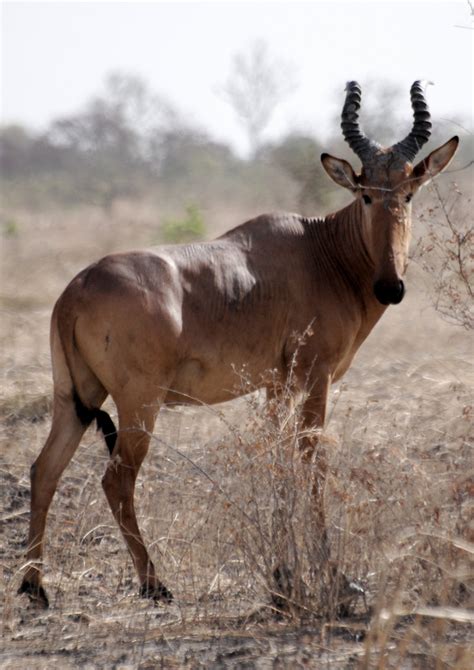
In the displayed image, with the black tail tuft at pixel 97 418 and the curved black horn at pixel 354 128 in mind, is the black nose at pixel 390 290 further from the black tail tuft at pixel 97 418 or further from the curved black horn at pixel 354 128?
the black tail tuft at pixel 97 418

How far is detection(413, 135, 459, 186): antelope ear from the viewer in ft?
25.4

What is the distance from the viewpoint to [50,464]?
684cm

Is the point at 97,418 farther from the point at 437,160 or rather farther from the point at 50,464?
the point at 437,160

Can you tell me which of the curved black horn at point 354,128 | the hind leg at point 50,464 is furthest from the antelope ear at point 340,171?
the hind leg at point 50,464

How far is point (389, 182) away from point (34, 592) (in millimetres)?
3474

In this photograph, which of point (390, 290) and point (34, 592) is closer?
point (34, 592)

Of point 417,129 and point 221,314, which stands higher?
point 417,129

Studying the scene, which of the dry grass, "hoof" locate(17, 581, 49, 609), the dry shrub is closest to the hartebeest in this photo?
"hoof" locate(17, 581, 49, 609)

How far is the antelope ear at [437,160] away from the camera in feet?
25.4

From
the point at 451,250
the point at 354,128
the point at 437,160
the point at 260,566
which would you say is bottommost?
the point at 260,566

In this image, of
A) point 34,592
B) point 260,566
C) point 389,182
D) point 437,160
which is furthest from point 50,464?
point 437,160

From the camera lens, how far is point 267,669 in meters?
4.87

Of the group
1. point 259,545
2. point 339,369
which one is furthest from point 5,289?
point 259,545

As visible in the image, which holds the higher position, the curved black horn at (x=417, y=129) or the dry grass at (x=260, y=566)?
the curved black horn at (x=417, y=129)
